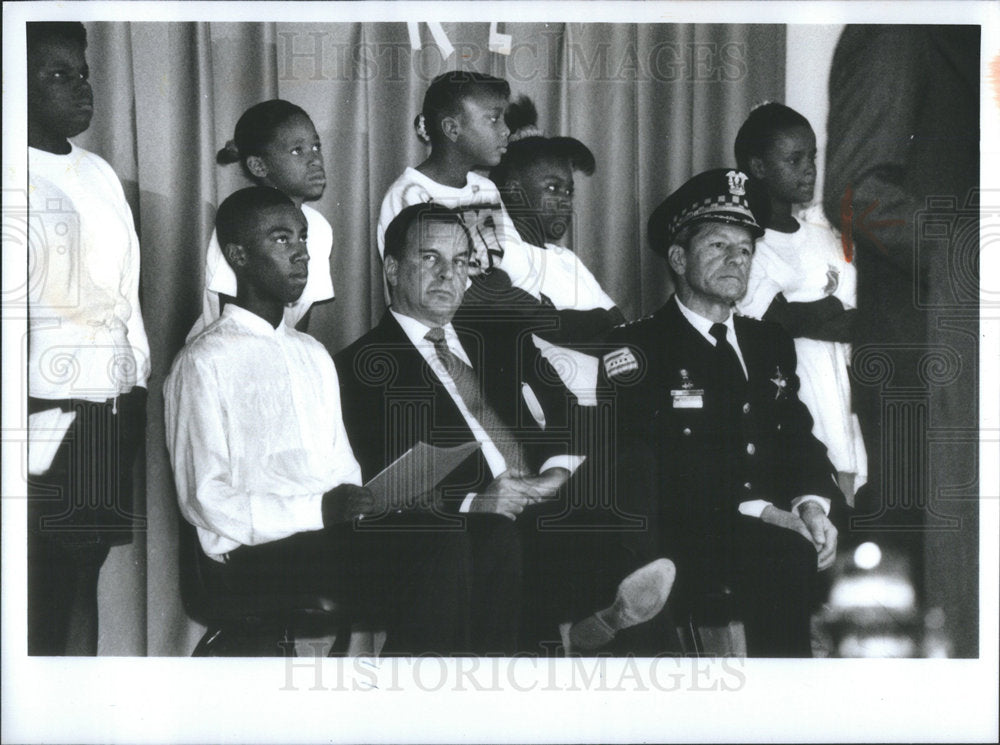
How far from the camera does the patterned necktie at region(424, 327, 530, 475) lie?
286 centimetres

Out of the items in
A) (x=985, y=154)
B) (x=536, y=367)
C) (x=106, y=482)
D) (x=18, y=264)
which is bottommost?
(x=106, y=482)

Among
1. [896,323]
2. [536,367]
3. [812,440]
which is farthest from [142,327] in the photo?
[896,323]

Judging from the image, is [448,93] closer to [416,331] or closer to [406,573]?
[416,331]

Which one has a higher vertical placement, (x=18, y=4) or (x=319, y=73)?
(x=18, y=4)

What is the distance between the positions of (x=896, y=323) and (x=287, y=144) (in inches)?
70.7

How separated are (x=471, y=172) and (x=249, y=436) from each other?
3.16 feet

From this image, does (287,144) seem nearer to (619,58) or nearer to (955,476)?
(619,58)

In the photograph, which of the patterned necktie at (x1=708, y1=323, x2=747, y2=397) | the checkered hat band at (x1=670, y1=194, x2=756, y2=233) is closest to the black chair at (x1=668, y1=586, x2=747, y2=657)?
the patterned necktie at (x1=708, y1=323, x2=747, y2=397)

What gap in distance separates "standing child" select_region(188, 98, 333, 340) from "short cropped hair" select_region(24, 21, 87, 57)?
0.52m

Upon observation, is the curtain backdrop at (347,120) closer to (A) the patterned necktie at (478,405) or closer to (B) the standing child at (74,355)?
(B) the standing child at (74,355)

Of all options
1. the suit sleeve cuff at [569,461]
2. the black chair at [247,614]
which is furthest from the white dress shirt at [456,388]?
the black chair at [247,614]

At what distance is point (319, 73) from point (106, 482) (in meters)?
1.30

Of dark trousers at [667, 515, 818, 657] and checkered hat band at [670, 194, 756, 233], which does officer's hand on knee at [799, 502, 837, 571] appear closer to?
dark trousers at [667, 515, 818, 657]

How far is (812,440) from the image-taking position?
9.53 ft
